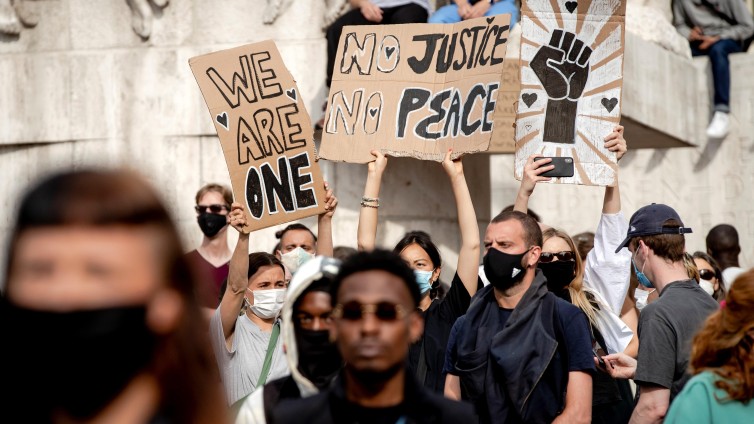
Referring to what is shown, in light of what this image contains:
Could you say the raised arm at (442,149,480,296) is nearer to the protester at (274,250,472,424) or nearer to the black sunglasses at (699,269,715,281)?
the black sunglasses at (699,269,715,281)

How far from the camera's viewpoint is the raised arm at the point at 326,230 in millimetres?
6297

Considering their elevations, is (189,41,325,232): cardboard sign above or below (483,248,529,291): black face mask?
above

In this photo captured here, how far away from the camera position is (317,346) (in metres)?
3.82

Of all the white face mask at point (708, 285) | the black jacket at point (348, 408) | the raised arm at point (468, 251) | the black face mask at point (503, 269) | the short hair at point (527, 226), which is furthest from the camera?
the white face mask at point (708, 285)

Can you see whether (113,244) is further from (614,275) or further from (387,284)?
(614,275)

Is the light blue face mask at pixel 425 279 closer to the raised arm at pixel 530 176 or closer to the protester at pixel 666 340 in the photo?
the raised arm at pixel 530 176

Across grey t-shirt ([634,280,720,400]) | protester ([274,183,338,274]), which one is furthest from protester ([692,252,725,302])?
grey t-shirt ([634,280,720,400])

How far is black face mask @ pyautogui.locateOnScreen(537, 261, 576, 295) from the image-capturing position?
6.42 metres

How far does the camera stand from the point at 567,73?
707 centimetres

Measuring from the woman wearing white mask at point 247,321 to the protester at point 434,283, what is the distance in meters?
0.50

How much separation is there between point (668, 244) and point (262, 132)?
8.11 feet

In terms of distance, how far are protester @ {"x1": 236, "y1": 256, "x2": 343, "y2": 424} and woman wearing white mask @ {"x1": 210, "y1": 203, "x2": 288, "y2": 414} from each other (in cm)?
137

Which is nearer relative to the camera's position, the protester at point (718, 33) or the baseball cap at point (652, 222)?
the baseball cap at point (652, 222)

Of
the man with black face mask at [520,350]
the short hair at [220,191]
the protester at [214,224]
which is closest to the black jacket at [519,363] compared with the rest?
the man with black face mask at [520,350]
